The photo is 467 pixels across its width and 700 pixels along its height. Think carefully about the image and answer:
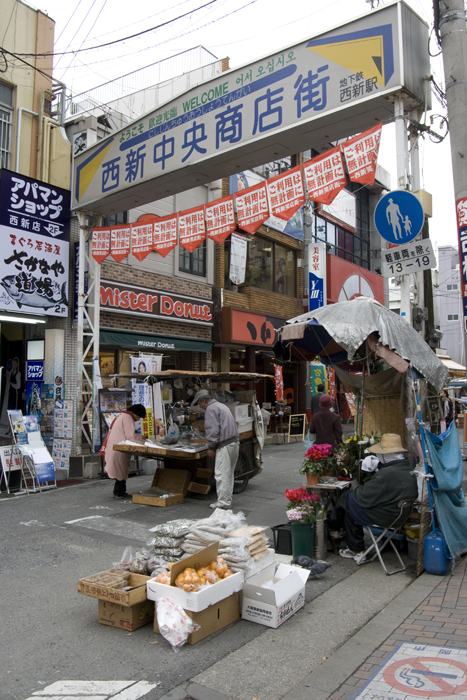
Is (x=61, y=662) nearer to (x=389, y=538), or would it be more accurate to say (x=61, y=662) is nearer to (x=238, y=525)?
(x=238, y=525)

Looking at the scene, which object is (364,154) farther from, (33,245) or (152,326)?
(152,326)

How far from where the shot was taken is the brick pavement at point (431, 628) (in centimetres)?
360

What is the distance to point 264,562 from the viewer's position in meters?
4.83

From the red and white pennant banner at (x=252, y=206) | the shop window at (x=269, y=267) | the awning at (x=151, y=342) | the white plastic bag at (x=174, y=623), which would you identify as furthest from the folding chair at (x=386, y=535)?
the shop window at (x=269, y=267)

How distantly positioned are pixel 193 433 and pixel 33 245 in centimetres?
554

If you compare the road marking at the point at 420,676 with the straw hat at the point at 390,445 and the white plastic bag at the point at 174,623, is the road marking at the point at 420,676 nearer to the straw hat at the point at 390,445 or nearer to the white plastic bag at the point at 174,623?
the white plastic bag at the point at 174,623

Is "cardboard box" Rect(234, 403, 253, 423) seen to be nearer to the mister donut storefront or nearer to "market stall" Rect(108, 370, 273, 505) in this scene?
"market stall" Rect(108, 370, 273, 505)

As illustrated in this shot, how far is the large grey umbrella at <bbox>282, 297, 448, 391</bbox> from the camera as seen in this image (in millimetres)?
6188

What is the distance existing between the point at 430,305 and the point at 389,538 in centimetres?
431

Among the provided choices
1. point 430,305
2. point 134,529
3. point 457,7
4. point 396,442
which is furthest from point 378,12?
point 134,529

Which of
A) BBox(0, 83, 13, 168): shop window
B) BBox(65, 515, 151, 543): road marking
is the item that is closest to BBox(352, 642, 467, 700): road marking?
BBox(65, 515, 151, 543): road marking

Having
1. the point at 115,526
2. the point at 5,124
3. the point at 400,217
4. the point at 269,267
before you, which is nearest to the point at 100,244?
the point at 5,124

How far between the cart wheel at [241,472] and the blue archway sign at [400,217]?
519 cm

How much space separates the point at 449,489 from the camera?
575cm
